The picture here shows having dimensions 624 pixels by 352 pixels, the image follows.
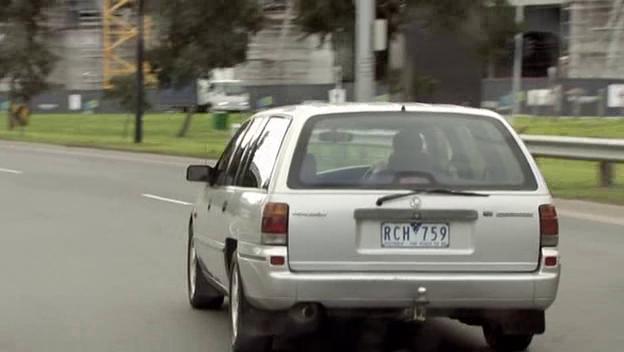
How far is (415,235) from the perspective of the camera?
24.7 feet

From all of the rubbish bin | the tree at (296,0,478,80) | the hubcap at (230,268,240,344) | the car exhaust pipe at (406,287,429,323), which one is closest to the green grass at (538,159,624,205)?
the tree at (296,0,478,80)

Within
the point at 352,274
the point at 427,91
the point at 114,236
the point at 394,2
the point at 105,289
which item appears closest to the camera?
the point at 352,274

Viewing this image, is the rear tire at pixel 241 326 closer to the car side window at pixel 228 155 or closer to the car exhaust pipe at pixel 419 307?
the car exhaust pipe at pixel 419 307

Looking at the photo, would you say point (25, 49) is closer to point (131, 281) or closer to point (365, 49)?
point (365, 49)

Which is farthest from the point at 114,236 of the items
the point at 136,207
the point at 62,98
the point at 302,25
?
the point at 62,98

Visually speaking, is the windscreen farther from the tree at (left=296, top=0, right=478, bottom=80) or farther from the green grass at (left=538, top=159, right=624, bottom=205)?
the green grass at (left=538, top=159, right=624, bottom=205)

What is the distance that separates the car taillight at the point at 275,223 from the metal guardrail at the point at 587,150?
534 inches

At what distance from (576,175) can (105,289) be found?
1431cm

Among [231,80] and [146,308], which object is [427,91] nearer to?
[146,308]

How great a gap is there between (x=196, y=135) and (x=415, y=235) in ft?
137

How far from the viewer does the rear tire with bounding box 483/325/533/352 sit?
27.3ft

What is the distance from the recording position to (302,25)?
105ft

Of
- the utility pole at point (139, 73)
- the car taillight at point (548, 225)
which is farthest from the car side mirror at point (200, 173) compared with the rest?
the utility pole at point (139, 73)

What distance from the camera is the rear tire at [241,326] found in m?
7.79
